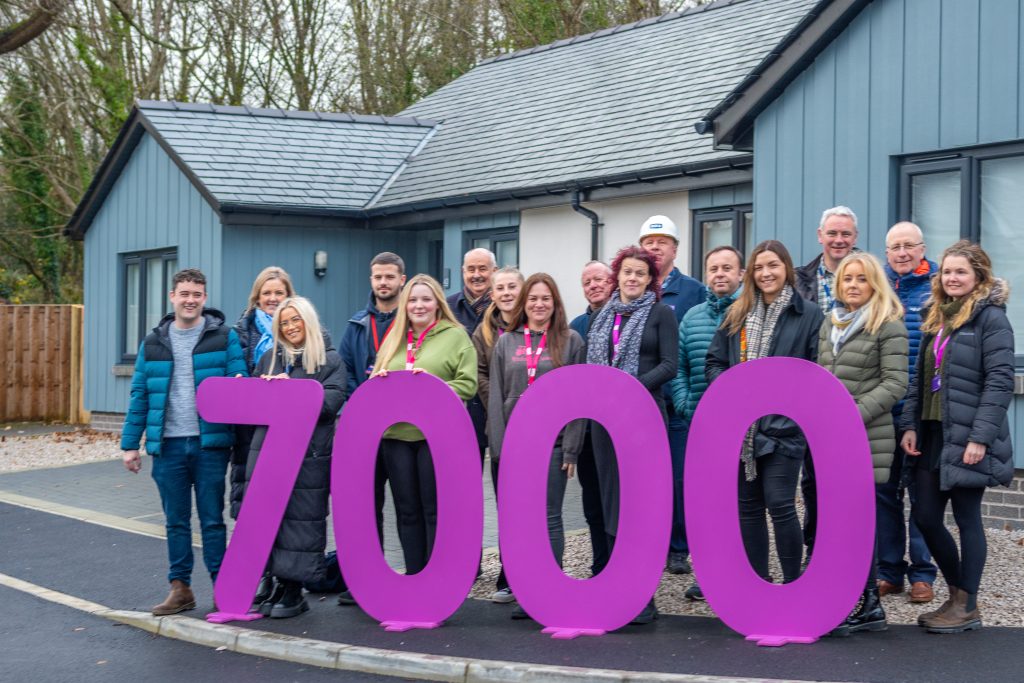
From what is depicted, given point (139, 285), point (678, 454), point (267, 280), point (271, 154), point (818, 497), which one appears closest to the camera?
point (818, 497)

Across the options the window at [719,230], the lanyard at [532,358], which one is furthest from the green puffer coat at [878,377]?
the window at [719,230]

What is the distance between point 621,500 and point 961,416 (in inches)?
69.2

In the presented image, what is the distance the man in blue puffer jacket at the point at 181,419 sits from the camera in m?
7.24

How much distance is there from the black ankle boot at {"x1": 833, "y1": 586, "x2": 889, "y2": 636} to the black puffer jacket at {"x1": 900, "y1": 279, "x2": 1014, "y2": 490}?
68 cm

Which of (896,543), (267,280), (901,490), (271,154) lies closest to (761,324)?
(901,490)

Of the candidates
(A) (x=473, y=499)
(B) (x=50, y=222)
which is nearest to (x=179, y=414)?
(A) (x=473, y=499)

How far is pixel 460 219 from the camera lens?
56.2 ft

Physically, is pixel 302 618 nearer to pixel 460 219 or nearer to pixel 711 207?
pixel 711 207

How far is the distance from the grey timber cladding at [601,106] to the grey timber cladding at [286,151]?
531 millimetres

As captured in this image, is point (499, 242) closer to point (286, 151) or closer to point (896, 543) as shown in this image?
point (286, 151)

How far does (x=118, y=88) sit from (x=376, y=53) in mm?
6155

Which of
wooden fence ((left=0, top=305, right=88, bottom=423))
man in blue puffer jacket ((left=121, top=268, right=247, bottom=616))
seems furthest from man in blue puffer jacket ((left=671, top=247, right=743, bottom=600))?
wooden fence ((left=0, top=305, right=88, bottom=423))

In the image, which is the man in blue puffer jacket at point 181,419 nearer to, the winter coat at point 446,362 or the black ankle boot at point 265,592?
the black ankle boot at point 265,592

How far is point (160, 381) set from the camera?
23.7ft
